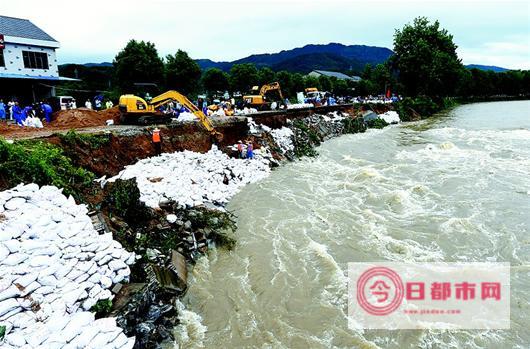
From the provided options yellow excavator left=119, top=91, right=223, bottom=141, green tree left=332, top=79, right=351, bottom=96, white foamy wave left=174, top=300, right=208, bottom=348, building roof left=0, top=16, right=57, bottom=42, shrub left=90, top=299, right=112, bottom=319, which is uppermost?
building roof left=0, top=16, right=57, bottom=42

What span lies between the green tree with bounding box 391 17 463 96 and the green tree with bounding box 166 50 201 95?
3347cm

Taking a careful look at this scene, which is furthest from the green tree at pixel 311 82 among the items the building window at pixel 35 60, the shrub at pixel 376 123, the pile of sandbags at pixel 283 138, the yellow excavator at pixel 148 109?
the yellow excavator at pixel 148 109

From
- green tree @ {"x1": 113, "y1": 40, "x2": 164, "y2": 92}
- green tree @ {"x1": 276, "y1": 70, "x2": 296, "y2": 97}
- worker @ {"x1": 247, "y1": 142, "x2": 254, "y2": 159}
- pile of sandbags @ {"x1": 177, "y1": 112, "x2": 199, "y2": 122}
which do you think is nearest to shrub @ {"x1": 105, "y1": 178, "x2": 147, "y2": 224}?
worker @ {"x1": 247, "y1": 142, "x2": 254, "y2": 159}

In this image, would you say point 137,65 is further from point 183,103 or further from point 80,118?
point 183,103

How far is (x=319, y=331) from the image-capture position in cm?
692

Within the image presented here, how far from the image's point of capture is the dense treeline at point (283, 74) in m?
41.6

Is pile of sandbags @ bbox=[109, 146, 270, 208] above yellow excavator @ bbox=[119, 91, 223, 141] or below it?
below

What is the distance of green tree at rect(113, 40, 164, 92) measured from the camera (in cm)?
4047

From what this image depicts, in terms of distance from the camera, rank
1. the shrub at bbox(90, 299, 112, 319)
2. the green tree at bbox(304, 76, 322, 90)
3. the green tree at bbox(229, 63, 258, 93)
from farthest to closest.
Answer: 1. the green tree at bbox(304, 76, 322, 90)
2. the green tree at bbox(229, 63, 258, 93)
3. the shrub at bbox(90, 299, 112, 319)

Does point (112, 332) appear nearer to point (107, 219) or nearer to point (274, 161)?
point (107, 219)

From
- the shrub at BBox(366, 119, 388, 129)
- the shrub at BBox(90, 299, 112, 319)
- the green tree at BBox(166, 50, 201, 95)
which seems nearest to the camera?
the shrub at BBox(90, 299, 112, 319)

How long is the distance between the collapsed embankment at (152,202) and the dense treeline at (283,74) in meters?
26.0

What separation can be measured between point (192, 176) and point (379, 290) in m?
8.52

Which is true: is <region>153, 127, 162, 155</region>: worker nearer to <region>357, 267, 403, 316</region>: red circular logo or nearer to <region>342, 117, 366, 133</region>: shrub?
<region>357, 267, 403, 316</region>: red circular logo
